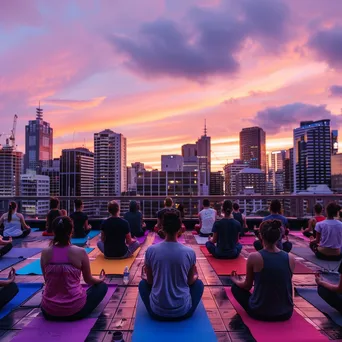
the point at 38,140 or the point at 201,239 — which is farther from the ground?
the point at 38,140

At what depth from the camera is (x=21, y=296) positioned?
427 centimetres

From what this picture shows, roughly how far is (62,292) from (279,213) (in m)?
5.18

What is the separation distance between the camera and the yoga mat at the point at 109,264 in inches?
223

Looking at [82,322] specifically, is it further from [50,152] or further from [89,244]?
[50,152]

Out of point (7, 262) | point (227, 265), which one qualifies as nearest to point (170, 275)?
point (227, 265)

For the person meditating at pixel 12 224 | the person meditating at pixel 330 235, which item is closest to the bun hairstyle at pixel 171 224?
the person meditating at pixel 330 235

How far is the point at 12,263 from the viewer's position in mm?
6270

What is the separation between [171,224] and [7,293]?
228 cm

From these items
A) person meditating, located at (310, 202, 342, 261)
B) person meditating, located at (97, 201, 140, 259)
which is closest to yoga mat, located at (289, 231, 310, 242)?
person meditating, located at (310, 202, 342, 261)

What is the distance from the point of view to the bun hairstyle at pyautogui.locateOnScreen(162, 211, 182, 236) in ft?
10.5

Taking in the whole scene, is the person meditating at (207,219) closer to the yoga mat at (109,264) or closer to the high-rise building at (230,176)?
the yoga mat at (109,264)

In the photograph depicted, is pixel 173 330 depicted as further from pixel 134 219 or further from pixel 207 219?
pixel 207 219

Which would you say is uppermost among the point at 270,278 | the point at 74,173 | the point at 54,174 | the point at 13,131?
the point at 13,131

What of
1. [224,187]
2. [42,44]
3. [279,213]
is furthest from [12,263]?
[224,187]
